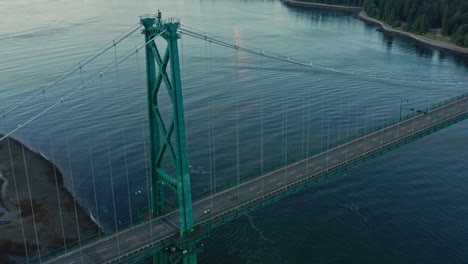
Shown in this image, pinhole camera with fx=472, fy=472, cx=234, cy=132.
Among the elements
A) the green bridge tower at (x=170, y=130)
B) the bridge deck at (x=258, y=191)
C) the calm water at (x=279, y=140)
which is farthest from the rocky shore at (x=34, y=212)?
the green bridge tower at (x=170, y=130)

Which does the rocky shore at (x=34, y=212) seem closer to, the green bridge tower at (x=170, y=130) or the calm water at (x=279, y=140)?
the calm water at (x=279, y=140)

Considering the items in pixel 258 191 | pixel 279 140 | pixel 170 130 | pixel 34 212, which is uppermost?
pixel 170 130

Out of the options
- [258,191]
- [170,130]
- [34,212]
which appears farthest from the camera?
[34,212]

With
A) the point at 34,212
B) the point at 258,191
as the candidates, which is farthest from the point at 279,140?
the point at 34,212

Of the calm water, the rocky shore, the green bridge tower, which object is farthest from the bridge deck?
the rocky shore

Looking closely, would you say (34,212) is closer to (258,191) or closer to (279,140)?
(258,191)
